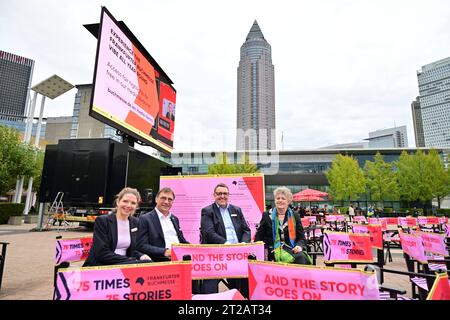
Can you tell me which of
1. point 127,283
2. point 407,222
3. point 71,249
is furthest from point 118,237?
point 407,222

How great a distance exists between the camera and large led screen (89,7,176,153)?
6.95 metres

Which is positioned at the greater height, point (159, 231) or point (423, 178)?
point (423, 178)

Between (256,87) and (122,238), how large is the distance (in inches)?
5124

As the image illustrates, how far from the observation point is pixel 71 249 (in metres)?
3.55

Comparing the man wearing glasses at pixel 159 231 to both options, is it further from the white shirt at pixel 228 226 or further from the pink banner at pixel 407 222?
the pink banner at pixel 407 222

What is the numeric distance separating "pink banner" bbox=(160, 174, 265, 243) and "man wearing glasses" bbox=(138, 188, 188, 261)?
6.00ft

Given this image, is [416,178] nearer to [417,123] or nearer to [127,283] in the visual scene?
[127,283]

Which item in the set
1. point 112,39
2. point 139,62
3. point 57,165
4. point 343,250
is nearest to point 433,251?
point 343,250

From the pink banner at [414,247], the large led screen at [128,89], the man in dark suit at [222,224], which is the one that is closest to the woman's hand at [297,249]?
the man in dark suit at [222,224]

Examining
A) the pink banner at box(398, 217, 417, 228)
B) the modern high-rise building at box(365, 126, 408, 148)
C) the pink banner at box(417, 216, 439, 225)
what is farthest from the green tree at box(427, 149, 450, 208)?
the modern high-rise building at box(365, 126, 408, 148)

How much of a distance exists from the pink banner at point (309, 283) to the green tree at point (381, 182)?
3809cm

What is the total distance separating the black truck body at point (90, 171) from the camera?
32.7 ft

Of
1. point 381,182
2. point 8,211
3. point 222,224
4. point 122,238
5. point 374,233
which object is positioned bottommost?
point 8,211
